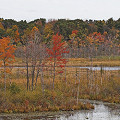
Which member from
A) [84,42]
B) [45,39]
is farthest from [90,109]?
[84,42]

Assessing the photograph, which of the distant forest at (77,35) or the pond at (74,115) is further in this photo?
the distant forest at (77,35)

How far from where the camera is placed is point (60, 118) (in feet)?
84.4

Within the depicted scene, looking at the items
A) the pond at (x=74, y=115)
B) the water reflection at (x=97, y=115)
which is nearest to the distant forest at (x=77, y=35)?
the water reflection at (x=97, y=115)

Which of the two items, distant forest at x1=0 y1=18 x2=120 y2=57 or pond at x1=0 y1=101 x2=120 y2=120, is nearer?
pond at x1=0 y1=101 x2=120 y2=120

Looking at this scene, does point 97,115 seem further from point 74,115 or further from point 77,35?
point 77,35

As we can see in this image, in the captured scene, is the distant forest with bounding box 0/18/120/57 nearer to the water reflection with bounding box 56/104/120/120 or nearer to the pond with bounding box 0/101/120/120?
the water reflection with bounding box 56/104/120/120

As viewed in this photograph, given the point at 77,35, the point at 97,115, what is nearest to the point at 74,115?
the point at 97,115

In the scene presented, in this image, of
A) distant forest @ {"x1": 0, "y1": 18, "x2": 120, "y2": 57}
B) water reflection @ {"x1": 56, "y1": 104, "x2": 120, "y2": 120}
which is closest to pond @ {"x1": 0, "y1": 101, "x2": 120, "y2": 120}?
water reflection @ {"x1": 56, "y1": 104, "x2": 120, "y2": 120}

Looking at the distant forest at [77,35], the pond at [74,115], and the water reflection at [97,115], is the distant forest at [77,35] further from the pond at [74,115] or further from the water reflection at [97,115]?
the pond at [74,115]

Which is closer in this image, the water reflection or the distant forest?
the water reflection

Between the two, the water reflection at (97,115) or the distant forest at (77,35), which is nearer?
the water reflection at (97,115)

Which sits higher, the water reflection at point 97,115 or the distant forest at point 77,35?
the distant forest at point 77,35

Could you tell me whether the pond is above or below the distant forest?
below

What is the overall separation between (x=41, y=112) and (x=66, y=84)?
1029 centimetres
